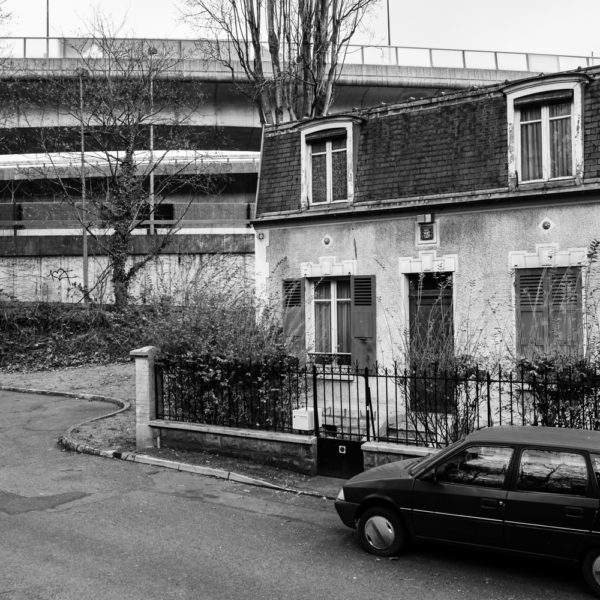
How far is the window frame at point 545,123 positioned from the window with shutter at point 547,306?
1.77m

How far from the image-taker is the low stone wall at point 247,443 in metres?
10.9

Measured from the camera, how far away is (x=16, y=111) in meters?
26.0

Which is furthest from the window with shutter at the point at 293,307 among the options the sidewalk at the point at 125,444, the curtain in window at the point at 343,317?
the sidewalk at the point at 125,444

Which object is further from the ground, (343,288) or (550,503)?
(343,288)

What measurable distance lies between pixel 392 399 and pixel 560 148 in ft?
19.0

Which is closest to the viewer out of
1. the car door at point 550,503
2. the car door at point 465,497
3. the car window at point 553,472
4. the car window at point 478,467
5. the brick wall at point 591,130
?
the car door at point 550,503

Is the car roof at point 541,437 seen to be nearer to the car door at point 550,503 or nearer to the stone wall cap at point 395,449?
the car door at point 550,503

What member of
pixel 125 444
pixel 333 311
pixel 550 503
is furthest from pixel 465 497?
pixel 333 311

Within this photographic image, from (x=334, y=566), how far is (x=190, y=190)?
2533 centimetres

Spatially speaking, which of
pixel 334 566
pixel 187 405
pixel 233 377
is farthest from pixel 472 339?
pixel 334 566

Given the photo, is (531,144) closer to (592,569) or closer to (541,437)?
(541,437)

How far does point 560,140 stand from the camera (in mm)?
12914

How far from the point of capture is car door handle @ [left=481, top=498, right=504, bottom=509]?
6.99 metres

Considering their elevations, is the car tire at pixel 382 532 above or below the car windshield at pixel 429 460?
below
